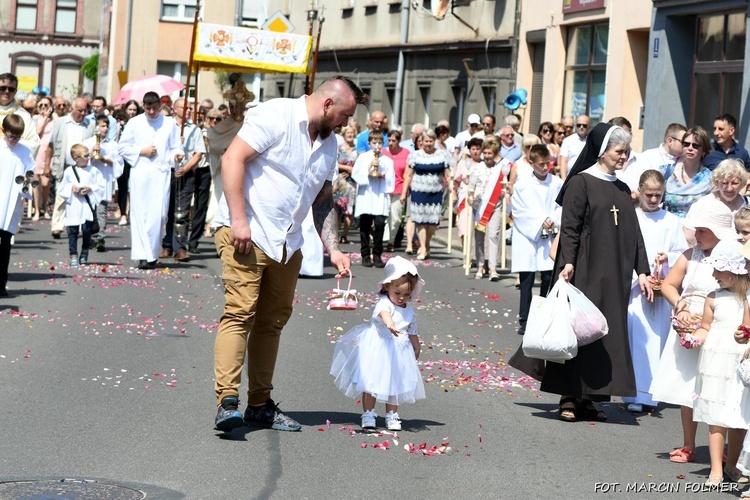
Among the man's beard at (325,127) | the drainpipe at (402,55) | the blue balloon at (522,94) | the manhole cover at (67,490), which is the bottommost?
the manhole cover at (67,490)

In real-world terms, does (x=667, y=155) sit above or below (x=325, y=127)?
above

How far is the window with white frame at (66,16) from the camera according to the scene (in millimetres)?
83375

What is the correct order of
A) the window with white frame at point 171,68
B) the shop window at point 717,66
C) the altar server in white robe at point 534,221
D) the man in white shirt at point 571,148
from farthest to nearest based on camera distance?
the window with white frame at point 171,68
the shop window at point 717,66
the man in white shirt at point 571,148
the altar server in white robe at point 534,221

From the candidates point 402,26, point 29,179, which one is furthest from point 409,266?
point 402,26

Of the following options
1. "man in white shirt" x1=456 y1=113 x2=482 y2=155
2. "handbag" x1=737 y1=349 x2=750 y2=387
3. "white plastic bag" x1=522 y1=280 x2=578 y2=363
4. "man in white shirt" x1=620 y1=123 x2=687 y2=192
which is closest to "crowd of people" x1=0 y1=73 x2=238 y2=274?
"man in white shirt" x1=456 y1=113 x2=482 y2=155

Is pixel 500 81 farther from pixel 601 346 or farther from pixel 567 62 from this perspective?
pixel 601 346

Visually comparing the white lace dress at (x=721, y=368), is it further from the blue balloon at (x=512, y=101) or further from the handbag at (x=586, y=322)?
the blue balloon at (x=512, y=101)

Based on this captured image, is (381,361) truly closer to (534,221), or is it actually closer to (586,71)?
(534,221)

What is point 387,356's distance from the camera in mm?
8633

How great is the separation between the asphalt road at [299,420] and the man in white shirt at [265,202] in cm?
57

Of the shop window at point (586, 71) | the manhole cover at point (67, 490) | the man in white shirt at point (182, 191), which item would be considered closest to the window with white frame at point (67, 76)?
the shop window at point (586, 71)

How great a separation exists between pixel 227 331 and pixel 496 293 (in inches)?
379

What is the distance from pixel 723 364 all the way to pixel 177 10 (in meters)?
54.2

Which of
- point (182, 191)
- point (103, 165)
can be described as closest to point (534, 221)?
point (182, 191)
